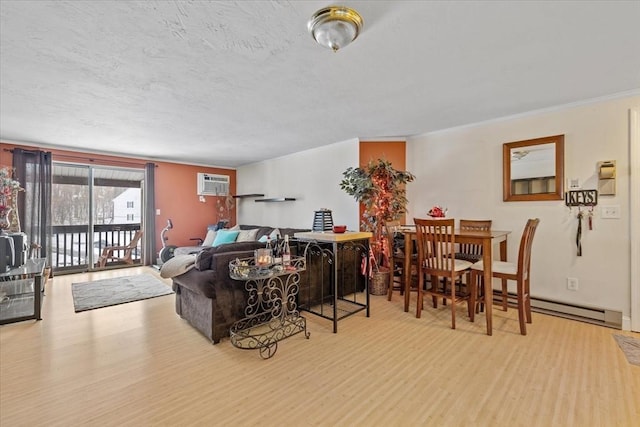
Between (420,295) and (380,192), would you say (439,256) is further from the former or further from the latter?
(380,192)

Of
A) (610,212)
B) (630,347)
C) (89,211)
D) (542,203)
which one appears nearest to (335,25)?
(542,203)

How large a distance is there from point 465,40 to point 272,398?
272cm

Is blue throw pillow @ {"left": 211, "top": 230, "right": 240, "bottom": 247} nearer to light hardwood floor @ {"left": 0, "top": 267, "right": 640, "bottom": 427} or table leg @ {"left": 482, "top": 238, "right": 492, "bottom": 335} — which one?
light hardwood floor @ {"left": 0, "top": 267, "right": 640, "bottom": 427}

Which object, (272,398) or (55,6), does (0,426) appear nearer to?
(272,398)

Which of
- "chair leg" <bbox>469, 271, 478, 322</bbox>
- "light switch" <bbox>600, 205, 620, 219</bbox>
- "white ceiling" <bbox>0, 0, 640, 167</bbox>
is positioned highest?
"white ceiling" <bbox>0, 0, 640, 167</bbox>

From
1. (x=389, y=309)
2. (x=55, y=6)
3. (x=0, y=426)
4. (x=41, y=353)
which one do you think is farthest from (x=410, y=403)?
(x=55, y=6)

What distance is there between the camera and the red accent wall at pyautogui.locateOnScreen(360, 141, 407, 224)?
4.43m

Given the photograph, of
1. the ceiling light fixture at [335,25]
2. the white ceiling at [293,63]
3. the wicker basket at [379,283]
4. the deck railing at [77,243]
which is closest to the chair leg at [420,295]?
the wicker basket at [379,283]

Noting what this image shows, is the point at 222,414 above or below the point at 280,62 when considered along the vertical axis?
below

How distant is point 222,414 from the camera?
161cm

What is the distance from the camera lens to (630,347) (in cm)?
236

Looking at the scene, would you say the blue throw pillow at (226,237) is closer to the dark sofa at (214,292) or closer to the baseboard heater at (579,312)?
the dark sofa at (214,292)

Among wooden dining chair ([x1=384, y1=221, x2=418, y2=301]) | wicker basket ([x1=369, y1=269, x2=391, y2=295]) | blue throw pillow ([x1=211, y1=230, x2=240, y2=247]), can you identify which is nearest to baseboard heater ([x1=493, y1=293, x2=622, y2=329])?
wooden dining chair ([x1=384, y1=221, x2=418, y2=301])

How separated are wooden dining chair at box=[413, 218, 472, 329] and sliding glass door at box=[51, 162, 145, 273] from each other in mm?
5816
